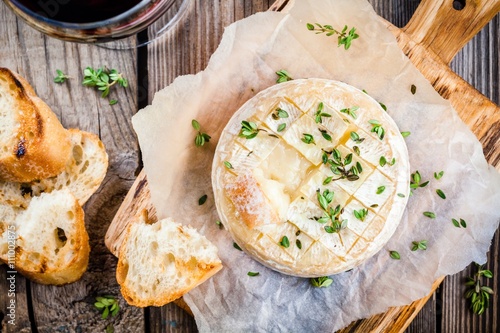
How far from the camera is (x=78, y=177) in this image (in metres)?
2.64

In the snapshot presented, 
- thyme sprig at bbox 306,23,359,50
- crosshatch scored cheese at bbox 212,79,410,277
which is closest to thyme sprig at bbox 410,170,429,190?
crosshatch scored cheese at bbox 212,79,410,277

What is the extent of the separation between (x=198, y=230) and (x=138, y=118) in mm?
584

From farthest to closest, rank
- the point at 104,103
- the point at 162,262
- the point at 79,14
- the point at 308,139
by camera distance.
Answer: the point at 104,103
the point at 162,262
the point at 308,139
the point at 79,14

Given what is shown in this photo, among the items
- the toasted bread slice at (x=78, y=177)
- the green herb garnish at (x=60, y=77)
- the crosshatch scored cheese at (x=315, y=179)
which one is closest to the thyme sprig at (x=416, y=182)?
the crosshatch scored cheese at (x=315, y=179)

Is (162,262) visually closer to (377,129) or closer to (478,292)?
(377,129)

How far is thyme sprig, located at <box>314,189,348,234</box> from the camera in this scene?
2.21 meters

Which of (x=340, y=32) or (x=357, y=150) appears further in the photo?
(x=340, y=32)

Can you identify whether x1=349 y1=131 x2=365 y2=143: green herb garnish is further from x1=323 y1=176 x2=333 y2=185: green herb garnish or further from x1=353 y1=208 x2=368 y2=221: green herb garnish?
x1=353 y1=208 x2=368 y2=221: green herb garnish

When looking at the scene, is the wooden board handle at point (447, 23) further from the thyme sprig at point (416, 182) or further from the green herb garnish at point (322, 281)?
the green herb garnish at point (322, 281)

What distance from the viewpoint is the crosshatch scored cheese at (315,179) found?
2.23 m

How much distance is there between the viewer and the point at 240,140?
2307mm

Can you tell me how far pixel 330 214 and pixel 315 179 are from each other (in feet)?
0.51

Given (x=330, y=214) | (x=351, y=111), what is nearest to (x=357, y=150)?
(x=351, y=111)

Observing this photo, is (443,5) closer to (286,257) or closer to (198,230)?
(286,257)
